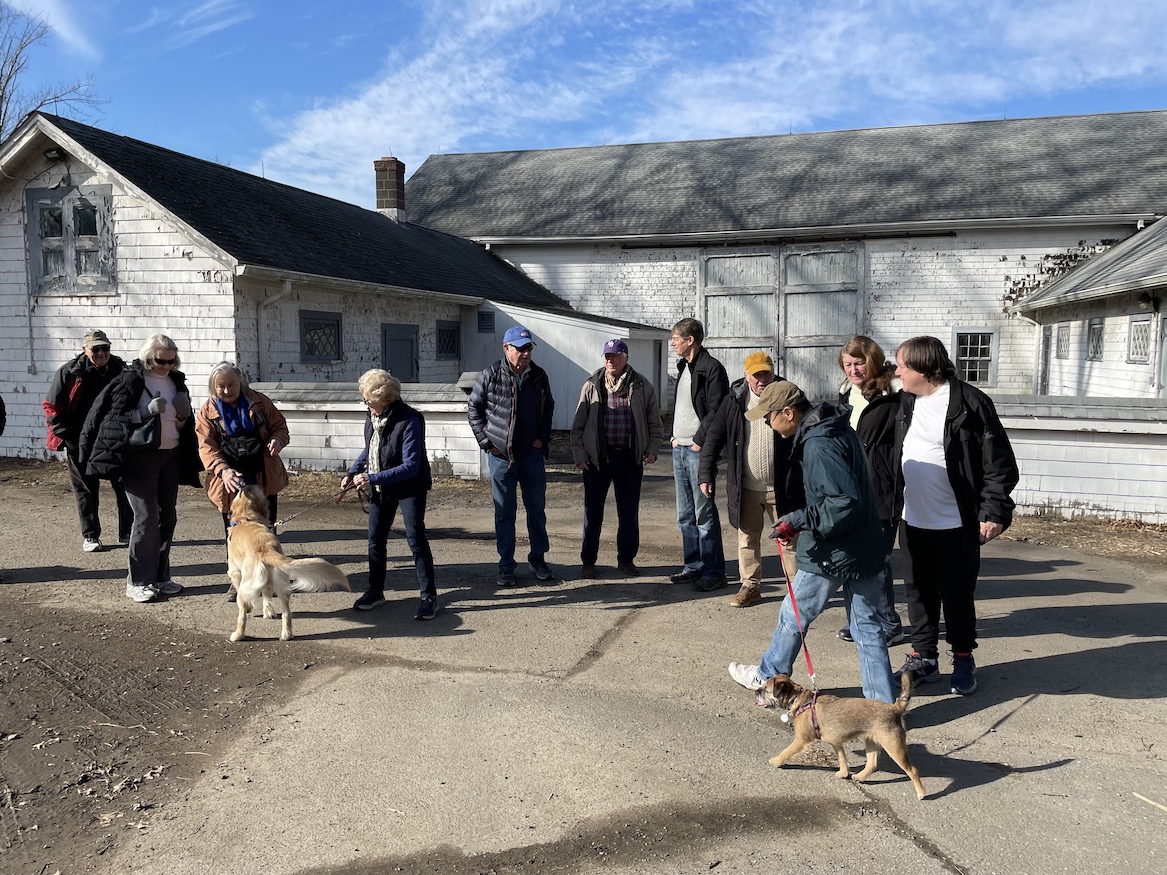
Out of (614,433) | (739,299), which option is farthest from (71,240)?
(739,299)

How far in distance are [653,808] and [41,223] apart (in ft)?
44.9

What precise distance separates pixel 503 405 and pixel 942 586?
3.37 metres

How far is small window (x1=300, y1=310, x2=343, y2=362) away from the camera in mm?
13242

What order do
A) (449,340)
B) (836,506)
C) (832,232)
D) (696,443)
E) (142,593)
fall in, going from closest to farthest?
(836,506) → (142,593) → (696,443) → (449,340) → (832,232)

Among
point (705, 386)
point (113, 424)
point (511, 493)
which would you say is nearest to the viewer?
point (113, 424)

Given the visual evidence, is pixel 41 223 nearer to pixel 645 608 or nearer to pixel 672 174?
pixel 645 608

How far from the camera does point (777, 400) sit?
13.6 feet

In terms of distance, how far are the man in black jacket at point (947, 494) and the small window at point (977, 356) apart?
16341 millimetres

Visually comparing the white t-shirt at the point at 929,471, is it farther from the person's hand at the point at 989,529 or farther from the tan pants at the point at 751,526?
the tan pants at the point at 751,526

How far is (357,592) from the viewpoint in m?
6.41

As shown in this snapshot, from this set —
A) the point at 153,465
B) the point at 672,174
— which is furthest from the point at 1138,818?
the point at 672,174

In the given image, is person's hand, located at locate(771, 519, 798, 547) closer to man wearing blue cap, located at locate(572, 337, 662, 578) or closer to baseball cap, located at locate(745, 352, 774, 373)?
baseball cap, located at locate(745, 352, 774, 373)

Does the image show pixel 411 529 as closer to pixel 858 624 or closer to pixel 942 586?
pixel 858 624

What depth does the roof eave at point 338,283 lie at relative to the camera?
1161 centimetres
